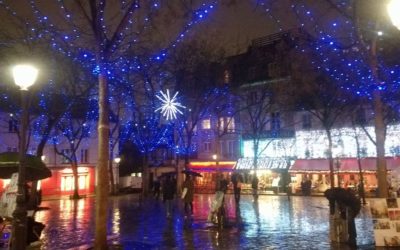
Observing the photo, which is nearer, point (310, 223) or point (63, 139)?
point (310, 223)

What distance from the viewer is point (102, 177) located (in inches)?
430

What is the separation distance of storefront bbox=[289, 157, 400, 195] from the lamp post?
30.8 m

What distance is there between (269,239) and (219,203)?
135 inches

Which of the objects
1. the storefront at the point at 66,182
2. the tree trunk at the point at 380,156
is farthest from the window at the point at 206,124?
the tree trunk at the point at 380,156

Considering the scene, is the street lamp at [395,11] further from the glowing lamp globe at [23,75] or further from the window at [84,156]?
the window at [84,156]

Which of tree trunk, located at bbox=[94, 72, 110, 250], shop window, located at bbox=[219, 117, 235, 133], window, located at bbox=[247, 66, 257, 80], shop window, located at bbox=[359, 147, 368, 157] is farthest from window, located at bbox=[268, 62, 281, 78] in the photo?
tree trunk, located at bbox=[94, 72, 110, 250]

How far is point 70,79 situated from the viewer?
23484 millimetres

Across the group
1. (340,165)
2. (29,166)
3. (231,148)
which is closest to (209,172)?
(231,148)

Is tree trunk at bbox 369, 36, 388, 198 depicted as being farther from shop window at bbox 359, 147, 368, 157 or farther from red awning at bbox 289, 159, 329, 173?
red awning at bbox 289, 159, 329, 173

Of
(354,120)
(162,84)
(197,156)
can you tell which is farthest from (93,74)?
(197,156)

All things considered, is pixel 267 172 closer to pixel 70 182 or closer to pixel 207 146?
pixel 207 146

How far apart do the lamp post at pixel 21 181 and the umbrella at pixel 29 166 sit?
2.42 metres

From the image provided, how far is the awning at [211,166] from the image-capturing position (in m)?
50.8

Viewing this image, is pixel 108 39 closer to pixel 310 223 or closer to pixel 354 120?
pixel 310 223
